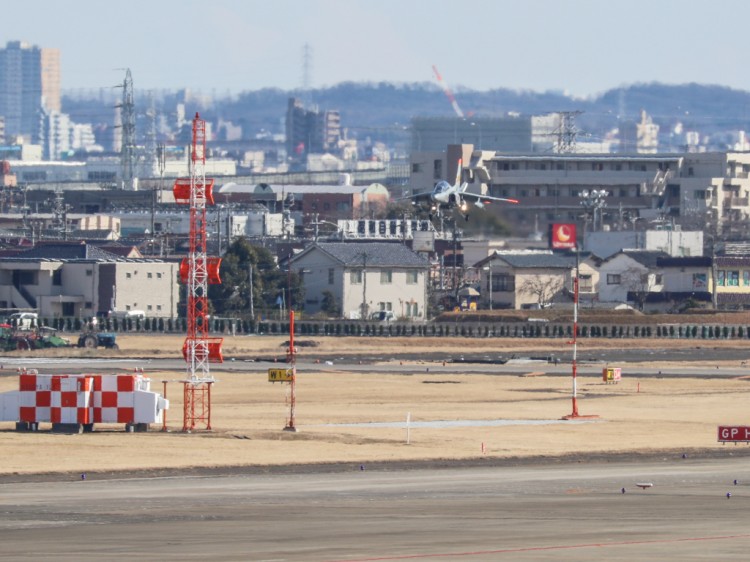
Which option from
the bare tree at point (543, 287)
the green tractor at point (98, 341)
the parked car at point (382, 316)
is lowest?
the parked car at point (382, 316)

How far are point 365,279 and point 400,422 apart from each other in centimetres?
7216

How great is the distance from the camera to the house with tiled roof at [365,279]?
127812 mm

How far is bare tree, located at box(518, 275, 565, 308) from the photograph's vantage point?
136 m

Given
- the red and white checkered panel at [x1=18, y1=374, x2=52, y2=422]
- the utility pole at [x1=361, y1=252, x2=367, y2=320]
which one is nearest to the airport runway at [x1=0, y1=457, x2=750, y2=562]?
the red and white checkered panel at [x1=18, y1=374, x2=52, y2=422]

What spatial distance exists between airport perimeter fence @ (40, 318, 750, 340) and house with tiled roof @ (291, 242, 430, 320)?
466 inches

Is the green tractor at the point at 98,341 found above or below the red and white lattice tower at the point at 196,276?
below

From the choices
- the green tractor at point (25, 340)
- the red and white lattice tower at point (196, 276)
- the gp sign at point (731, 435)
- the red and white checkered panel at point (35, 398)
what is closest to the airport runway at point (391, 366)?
the green tractor at point (25, 340)

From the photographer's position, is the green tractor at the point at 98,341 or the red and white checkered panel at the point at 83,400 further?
the green tractor at the point at 98,341

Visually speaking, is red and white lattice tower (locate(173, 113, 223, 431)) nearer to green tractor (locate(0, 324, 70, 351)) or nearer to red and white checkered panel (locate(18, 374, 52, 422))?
red and white checkered panel (locate(18, 374, 52, 422))

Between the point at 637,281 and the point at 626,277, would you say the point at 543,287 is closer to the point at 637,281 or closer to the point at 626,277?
the point at 626,277

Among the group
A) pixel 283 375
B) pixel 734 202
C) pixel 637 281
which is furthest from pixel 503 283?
pixel 283 375

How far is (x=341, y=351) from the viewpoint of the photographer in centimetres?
10181

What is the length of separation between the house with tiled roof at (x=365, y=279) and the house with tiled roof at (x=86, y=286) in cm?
1177

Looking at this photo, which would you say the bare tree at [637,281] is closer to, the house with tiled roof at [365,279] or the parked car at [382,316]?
the house with tiled roof at [365,279]
